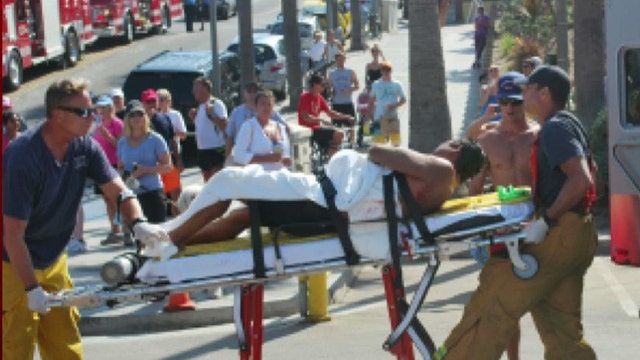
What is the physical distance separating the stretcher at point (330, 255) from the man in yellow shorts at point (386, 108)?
44.1 ft

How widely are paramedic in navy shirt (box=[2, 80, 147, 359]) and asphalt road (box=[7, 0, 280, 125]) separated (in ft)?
75.3

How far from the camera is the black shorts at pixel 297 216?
706cm

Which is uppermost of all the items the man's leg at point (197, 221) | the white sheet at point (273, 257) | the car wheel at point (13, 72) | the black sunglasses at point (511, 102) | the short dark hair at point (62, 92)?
the short dark hair at point (62, 92)

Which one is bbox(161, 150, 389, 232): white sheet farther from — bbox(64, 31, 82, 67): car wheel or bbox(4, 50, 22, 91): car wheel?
bbox(64, 31, 82, 67): car wheel

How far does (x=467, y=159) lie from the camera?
295 inches

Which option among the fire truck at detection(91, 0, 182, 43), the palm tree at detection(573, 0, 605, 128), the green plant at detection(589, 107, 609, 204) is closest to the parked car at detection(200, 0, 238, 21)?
the fire truck at detection(91, 0, 182, 43)

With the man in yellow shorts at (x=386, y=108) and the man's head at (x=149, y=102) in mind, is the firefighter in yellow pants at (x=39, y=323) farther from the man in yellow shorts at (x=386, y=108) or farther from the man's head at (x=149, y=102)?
the man in yellow shorts at (x=386, y=108)

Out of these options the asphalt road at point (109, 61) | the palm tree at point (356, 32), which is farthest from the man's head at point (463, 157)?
the palm tree at point (356, 32)

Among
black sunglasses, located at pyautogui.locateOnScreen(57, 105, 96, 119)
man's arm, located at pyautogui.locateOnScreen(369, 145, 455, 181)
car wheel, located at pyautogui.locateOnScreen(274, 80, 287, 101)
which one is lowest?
car wheel, located at pyautogui.locateOnScreen(274, 80, 287, 101)

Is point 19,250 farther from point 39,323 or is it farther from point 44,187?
point 39,323

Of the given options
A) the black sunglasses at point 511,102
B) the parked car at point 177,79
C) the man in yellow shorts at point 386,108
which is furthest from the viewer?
the parked car at point 177,79

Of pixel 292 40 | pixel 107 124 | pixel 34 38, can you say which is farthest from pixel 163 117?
pixel 34 38

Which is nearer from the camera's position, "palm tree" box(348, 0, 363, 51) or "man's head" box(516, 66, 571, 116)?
"man's head" box(516, 66, 571, 116)

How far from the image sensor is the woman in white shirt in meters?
13.3
